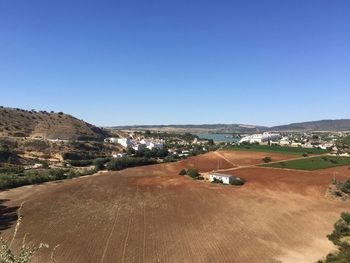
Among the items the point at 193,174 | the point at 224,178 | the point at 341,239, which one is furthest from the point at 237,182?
the point at 341,239

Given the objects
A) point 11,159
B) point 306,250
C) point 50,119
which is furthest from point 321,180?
point 50,119

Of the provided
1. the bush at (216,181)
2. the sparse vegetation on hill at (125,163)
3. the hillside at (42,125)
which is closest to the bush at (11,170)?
the sparse vegetation on hill at (125,163)

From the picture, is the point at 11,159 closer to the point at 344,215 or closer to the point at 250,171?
the point at 250,171

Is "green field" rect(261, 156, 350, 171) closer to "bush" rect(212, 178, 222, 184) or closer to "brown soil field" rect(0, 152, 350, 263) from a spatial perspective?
"brown soil field" rect(0, 152, 350, 263)

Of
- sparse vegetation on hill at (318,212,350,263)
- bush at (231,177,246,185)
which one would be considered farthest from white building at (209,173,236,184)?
sparse vegetation on hill at (318,212,350,263)

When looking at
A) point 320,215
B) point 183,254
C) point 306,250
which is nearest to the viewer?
point 183,254
